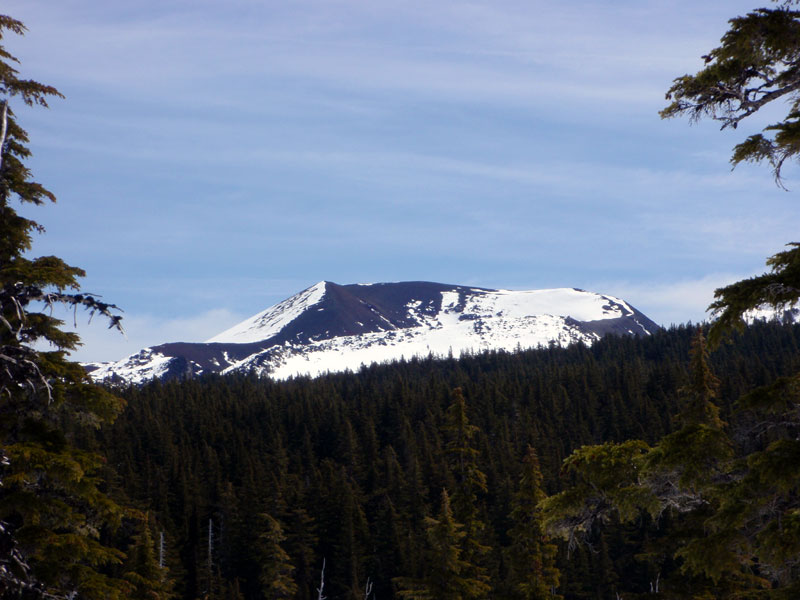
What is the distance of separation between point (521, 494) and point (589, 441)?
3035 inches

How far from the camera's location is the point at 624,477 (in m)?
9.87

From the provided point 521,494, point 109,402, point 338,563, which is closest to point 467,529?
point 521,494

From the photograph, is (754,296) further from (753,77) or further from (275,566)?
(275,566)

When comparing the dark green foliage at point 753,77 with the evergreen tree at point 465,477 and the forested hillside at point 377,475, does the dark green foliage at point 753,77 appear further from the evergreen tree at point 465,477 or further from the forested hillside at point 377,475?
the evergreen tree at point 465,477

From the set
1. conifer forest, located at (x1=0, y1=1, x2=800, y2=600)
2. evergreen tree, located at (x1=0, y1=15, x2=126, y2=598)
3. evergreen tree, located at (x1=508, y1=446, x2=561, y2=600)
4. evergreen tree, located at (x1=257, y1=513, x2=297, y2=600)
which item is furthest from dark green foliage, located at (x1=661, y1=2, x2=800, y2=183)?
evergreen tree, located at (x1=257, y1=513, x2=297, y2=600)

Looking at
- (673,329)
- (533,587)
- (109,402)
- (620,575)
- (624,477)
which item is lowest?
(620,575)

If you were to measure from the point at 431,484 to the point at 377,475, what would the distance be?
9.54m

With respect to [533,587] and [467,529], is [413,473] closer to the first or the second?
[467,529]

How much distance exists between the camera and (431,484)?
266 feet

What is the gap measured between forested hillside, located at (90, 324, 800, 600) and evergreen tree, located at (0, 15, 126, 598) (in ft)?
45.3

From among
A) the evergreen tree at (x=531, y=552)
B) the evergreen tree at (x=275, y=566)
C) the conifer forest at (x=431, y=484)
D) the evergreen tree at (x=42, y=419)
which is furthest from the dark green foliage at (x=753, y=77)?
the evergreen tree at (x=275, y=566)

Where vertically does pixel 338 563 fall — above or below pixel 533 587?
below

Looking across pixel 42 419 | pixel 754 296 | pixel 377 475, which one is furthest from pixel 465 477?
pixel 377 475

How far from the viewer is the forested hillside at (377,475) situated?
5072 cm
